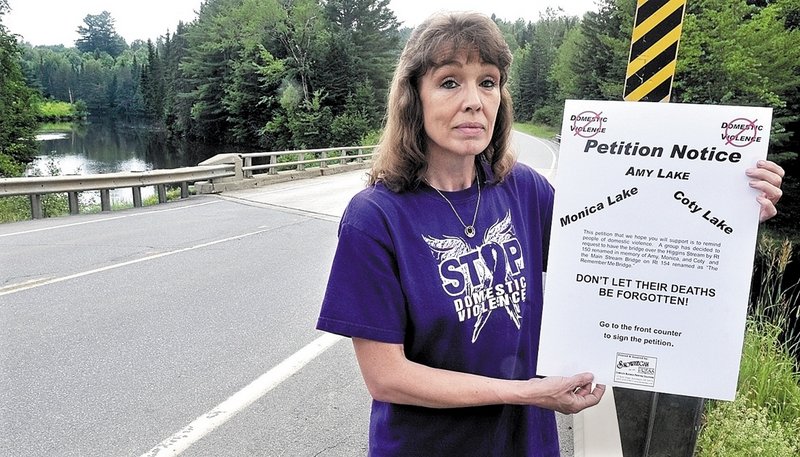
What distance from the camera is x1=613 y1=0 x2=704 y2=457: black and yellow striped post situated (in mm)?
2928

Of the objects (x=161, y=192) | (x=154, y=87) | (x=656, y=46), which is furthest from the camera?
(x=154, y=87)

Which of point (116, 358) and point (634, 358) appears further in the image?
point (116, 358)

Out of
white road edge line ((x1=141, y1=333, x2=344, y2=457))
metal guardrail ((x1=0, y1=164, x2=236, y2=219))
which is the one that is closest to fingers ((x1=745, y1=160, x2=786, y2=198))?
white road edge line ((x1=141, y1=333, x2=344, y2=457))

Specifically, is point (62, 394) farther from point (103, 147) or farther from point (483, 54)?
point (103, 147)

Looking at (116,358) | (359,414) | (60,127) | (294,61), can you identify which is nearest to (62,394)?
(116,358)

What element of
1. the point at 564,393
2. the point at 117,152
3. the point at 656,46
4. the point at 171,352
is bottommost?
the point at 117,152

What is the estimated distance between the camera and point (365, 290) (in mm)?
1588

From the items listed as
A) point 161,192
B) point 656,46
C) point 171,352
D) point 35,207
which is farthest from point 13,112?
point 656,46

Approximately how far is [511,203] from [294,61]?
5451cm

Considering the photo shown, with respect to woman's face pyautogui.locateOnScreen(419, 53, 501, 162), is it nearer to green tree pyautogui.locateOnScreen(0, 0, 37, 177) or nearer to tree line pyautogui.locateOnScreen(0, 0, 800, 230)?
tree line pyautogui.locateOnScreen(0, 0, 800, 230)

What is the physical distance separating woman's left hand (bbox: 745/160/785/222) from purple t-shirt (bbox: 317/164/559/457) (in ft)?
2.02

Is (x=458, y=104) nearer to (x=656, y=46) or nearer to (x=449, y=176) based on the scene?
(x=449, y=176)

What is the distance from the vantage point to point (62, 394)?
4.40 metres

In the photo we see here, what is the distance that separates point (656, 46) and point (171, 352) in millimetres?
4189
